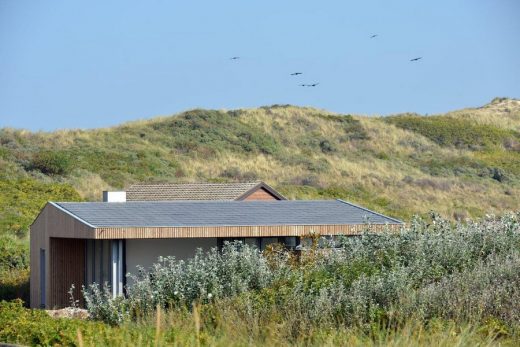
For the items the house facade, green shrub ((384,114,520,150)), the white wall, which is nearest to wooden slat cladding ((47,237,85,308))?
the house facade

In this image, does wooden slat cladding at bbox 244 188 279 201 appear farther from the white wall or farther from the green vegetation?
the white wall

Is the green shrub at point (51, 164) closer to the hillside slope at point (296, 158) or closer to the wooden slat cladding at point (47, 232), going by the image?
the hillside slope at point (296, 158)

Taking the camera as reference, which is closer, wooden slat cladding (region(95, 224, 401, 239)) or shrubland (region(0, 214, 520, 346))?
shrubland (region(0, 214, 520, 346))

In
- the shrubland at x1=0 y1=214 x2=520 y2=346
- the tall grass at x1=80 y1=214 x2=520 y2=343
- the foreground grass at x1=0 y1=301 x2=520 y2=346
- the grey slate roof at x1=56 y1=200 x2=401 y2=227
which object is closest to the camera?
the foreground grass at x1=0 y1=301 x2=520 y2=346

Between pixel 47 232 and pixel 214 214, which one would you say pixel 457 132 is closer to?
pixel 214 214

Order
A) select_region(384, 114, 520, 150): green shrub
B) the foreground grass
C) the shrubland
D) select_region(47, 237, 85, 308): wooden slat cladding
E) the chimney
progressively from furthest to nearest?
select_region(384, 114, 520, 150): green shrub
the chimney
select_region(47, 237, 85, 308): wooden slat cladding
the shrubland
the foreground grass

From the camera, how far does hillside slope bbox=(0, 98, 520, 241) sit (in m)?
56.6

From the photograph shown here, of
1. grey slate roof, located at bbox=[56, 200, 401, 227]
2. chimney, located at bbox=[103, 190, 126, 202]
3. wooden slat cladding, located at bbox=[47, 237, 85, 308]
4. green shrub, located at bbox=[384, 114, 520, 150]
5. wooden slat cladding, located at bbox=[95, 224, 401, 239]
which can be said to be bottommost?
wooden slat cladding, located at bbox=[47, 237, 85, 308]

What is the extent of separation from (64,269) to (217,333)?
16.9 m

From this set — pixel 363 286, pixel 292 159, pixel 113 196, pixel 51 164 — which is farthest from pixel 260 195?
pixel 292 159

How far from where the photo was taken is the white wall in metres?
27.3

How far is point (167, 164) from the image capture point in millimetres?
64375

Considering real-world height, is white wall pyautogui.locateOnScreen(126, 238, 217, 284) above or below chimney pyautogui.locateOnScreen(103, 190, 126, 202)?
below

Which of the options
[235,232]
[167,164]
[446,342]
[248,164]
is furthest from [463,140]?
[446,342]
